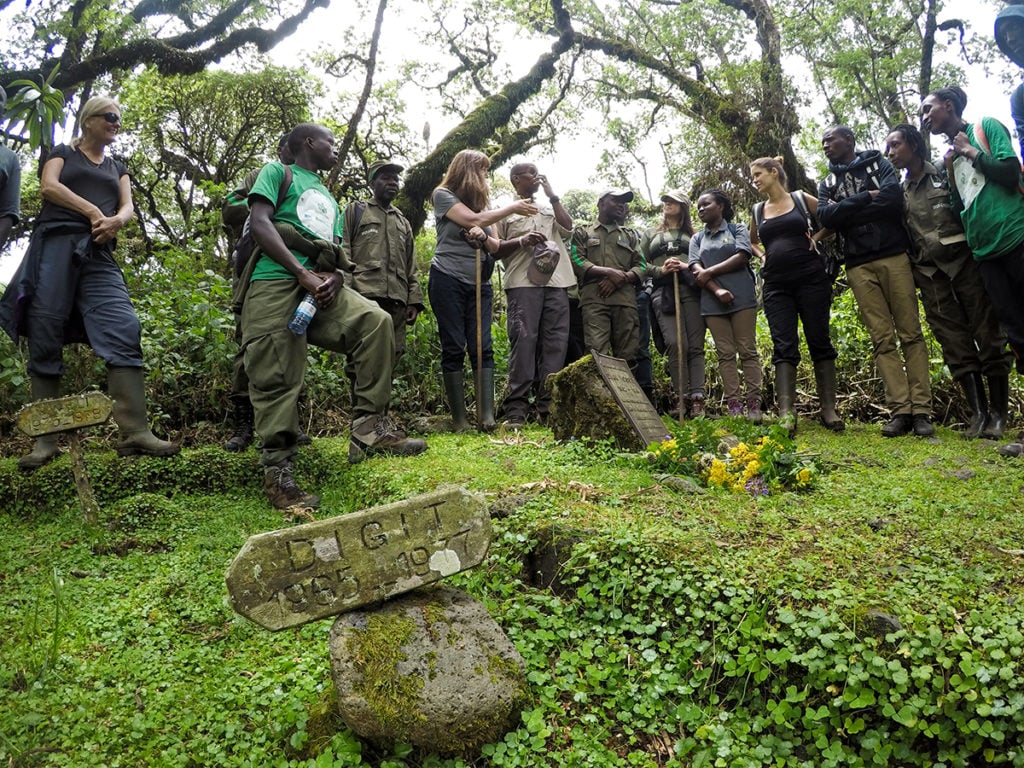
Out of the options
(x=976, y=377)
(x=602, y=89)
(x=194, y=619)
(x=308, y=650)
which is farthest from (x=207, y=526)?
(x=602, y=89)

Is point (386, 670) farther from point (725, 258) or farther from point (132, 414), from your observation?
point (725, 258)

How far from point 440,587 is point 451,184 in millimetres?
4137

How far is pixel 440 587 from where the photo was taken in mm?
2426

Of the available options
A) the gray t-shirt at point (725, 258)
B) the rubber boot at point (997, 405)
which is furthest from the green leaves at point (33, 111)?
the rubber boot at point (997, 405)

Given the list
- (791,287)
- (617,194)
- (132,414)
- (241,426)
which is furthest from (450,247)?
(791,287)

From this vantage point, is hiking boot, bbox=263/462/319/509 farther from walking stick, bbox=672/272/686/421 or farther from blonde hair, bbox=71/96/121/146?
walking stick, bbox=672/272/686/421

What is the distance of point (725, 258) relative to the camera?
237 inches

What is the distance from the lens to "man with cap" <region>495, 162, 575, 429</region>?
5.81m

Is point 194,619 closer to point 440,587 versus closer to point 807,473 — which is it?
point 440,587

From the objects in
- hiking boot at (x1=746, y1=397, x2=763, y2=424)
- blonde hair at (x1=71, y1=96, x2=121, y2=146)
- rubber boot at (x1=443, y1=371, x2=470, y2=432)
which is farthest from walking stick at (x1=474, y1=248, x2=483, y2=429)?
blonde hair at (x1=71, y1=96, x2=121, y2=146)

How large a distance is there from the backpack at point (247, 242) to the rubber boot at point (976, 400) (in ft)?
16.2

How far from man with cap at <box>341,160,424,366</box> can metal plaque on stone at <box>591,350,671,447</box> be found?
172cm

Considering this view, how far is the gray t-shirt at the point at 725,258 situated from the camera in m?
5.87

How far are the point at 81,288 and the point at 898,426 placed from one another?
19.3ft
